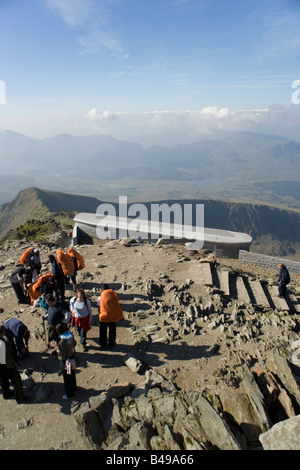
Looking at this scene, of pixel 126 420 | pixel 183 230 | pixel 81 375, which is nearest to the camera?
pixel 126 420

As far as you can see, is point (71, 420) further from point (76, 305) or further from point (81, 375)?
point (76, 305)

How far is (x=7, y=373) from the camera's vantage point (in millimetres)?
5617

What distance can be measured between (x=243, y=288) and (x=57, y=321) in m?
7.34

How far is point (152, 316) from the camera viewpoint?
30.6ft

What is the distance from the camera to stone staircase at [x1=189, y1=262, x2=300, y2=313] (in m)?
10.9

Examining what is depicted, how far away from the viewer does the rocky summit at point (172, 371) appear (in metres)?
4.72

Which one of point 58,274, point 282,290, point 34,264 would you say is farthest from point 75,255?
point 282,290

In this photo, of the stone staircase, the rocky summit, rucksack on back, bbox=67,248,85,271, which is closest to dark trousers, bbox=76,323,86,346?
the rocky summit

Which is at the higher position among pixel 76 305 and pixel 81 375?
pixel 76 305

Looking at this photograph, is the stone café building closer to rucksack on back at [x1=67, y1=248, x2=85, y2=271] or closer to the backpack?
the backpack
